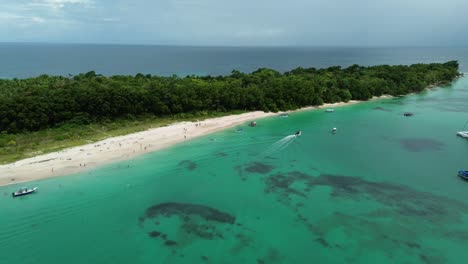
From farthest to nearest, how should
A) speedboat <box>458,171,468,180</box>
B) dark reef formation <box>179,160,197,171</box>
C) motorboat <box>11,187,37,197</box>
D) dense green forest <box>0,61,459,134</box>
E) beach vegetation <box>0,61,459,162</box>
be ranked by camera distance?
dense green forest <box>0,61,459,134</box>
beach vegetation <box>0,61,459,162</box>
dark reef formation <box>179,160,197,171</box>
speedboat <box>458,171,468,180</box>
motorboat <box>11,187,37,197</box>

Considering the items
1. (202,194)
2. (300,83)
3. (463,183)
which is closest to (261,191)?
(202,194)

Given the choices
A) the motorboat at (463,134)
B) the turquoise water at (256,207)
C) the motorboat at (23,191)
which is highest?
the motorboat at (463,134)

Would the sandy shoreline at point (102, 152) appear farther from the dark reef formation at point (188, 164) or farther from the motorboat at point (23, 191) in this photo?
the dark reef formation at point (188, 164)

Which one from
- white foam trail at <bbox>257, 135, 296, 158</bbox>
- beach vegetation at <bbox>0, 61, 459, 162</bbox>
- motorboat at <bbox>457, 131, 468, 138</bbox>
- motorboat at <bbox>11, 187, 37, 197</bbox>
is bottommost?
motorboat at <bbox>11, 187, 37, 197</bbox>

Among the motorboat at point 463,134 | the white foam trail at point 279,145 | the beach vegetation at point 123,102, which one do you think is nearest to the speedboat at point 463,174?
the motorboat at point 463,134

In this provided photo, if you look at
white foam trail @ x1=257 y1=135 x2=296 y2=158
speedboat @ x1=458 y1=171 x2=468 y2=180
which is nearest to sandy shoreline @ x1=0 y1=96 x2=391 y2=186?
white foam trail @ x1=257 y1=135 x2=296 y2=158

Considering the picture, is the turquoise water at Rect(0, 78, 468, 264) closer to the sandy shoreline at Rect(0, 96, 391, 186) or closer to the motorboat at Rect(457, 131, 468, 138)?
the sandy shoreline at Rect(0, 96, 391, 186)

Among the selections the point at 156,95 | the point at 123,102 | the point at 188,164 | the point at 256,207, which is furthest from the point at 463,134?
the point at 123,102
